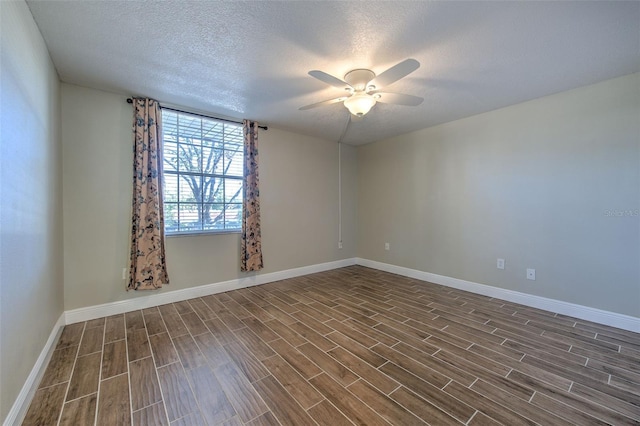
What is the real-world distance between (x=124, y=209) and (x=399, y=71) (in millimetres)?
3141

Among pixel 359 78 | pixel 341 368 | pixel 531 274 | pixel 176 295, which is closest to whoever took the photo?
pixel 341 368

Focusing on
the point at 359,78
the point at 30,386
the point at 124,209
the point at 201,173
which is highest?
the point at 359,78

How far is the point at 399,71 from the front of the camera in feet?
6.24

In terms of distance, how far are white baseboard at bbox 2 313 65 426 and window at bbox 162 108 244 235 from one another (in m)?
1.43

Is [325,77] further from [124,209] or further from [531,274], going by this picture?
[531,274]

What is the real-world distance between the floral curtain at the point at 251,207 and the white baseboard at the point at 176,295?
250 mm

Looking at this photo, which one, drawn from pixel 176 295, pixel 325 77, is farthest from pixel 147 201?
pixel 325 77

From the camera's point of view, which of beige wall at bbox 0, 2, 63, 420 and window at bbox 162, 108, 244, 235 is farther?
window at bbox 162, 108, 244, 235

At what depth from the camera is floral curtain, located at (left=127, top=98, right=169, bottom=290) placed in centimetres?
288

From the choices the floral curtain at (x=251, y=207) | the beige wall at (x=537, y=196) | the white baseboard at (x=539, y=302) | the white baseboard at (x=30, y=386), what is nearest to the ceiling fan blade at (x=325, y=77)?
the floral curtain at (x=251, y=207)

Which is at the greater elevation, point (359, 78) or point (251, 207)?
point (359, 78)

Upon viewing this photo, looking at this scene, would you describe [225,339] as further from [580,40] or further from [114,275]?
[580,40]

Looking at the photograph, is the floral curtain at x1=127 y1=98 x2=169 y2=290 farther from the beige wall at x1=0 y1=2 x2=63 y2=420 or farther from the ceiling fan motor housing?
the ceiling fan motor housing

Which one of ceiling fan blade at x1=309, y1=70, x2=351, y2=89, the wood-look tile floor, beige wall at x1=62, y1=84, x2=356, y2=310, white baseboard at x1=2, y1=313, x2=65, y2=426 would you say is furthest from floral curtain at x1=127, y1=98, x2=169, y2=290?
ceiling fan blade at x1=309, y1=70, x2=351, y2=89
